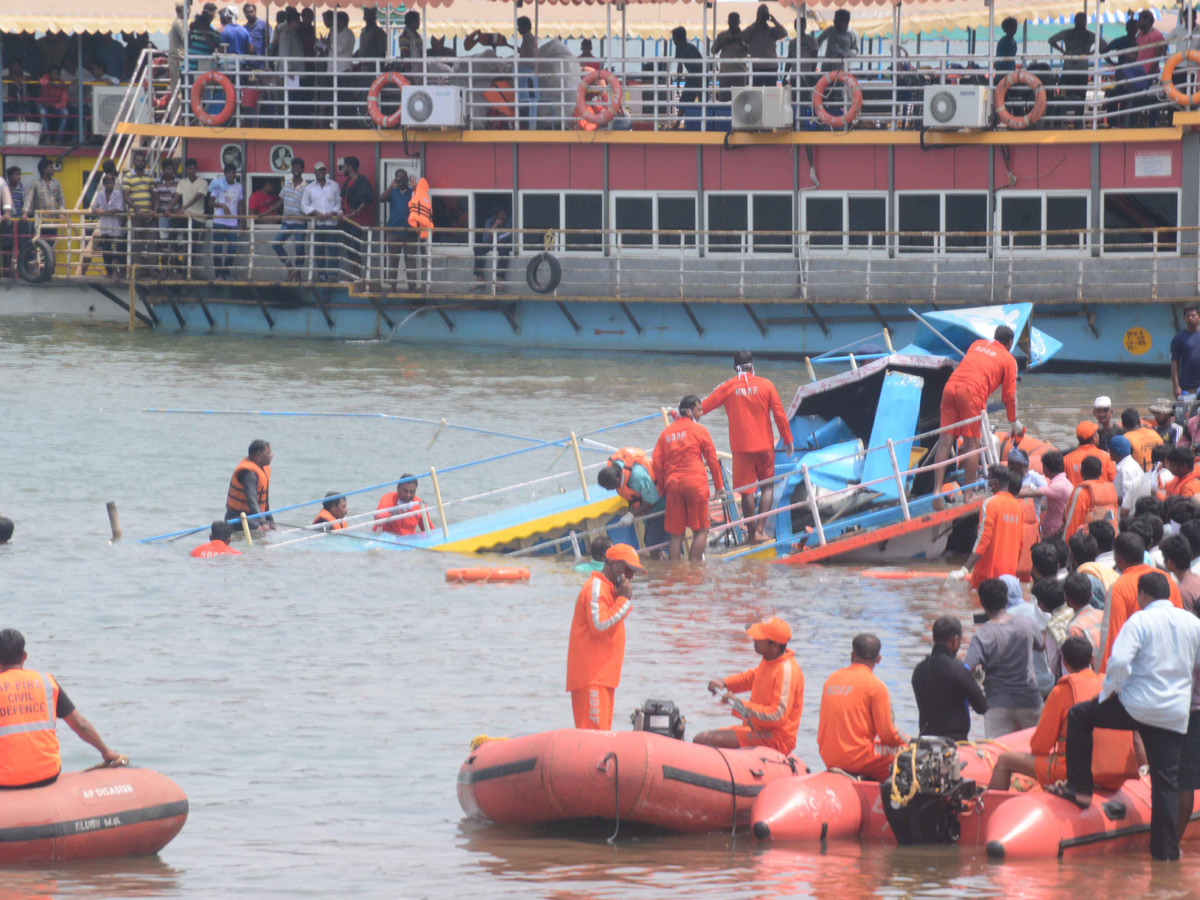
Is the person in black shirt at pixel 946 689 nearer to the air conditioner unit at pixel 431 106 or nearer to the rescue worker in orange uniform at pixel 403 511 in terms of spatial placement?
the rescue worker in orange uniform at pixel 403 511

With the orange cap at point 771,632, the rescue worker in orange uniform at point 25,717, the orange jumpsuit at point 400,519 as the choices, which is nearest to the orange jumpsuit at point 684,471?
the orange jumpsuit at point 400,519

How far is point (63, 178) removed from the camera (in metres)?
32.6

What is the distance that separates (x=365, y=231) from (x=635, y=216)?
4583 millimetres

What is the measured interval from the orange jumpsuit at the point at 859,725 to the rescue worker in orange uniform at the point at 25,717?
3753 mm

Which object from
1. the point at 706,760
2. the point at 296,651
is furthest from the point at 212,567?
the point at 706,760

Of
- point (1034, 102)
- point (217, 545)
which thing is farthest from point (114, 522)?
point (1034, 102)

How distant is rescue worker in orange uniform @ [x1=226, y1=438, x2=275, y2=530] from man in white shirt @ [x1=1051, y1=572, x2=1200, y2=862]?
9.97 meters

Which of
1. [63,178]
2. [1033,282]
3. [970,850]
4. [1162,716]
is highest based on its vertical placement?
[63,178]

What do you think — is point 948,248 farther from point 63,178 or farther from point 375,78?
point 63,178

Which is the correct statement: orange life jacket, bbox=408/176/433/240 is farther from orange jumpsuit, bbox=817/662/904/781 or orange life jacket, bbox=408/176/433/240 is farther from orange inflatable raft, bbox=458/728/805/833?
orange jumpsuit, bbox=817/662/904/781

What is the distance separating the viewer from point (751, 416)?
16.2m

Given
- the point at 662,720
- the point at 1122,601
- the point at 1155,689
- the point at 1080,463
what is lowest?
the point at 662,720

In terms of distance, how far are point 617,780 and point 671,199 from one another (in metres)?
21.5

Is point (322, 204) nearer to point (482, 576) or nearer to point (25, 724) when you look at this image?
point (482, 576)
